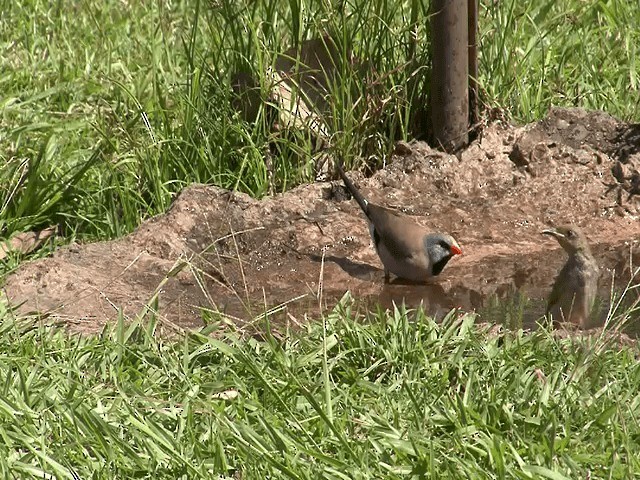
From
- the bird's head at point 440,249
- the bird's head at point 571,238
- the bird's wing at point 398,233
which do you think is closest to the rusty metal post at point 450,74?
the bird's wing at point 398,233

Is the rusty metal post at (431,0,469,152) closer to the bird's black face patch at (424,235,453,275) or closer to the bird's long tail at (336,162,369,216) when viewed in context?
the bird's long tail at (336,162,369,216)

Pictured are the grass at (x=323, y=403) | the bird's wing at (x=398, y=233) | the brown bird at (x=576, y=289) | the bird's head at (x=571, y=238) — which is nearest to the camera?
the grass at (x=323, y=403)

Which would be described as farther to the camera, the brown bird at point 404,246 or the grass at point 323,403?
the brown bird at point 404,246

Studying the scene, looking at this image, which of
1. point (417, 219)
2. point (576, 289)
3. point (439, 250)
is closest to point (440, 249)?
point (439, 250)

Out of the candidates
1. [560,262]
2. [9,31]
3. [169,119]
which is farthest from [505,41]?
[9,31]

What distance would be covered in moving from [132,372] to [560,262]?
2752mm

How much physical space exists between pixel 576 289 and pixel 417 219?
165 centimetres

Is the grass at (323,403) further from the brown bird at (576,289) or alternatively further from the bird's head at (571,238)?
the bird's head at (571,238)

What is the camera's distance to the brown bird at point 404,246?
634 cm

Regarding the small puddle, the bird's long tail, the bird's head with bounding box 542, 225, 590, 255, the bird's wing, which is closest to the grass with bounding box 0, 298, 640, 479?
the small puddle

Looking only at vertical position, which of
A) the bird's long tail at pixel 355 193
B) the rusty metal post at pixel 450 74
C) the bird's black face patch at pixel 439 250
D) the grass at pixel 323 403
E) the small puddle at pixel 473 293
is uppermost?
the rusty metal post at pixel 450 74

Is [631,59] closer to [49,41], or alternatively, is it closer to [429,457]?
[49,41]

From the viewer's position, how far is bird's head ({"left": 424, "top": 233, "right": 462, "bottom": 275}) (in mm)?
6379

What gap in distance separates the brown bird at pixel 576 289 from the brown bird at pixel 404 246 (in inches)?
35.1
